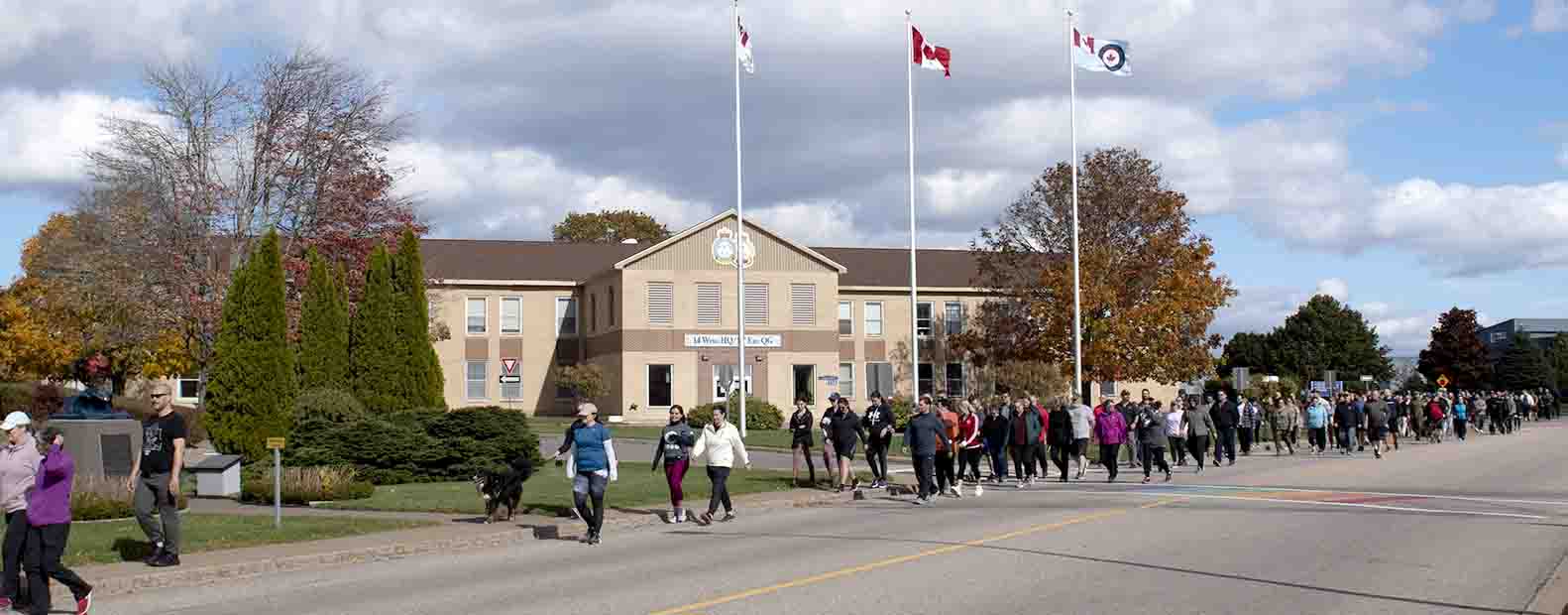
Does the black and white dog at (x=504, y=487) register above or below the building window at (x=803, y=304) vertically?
below

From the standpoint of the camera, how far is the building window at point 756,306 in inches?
2254

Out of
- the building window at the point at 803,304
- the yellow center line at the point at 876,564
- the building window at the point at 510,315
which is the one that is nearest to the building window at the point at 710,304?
the building window at the point at 803,304

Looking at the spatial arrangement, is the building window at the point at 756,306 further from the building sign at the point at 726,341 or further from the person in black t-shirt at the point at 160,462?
the person in black t-shirt at the point at 160,462

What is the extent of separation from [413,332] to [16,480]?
21.6 meters

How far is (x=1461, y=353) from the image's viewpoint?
382 ft

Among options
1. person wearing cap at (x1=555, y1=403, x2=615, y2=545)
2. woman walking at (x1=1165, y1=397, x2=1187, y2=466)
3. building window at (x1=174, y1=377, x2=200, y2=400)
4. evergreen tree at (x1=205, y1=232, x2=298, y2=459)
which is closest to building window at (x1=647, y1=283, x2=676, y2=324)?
building window at (x1=174, y1=377, x2=200, y2=400)

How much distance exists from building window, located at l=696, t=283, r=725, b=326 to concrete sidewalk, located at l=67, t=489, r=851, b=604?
1377 inches

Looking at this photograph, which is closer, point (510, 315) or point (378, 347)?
point (378, 347)

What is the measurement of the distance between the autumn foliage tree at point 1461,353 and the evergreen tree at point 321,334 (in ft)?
343

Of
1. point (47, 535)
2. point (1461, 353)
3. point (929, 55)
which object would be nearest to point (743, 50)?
point (929, 55)

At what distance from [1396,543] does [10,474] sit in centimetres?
1329

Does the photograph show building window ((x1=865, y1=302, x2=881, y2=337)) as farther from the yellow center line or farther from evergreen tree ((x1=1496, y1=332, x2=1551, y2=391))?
evergreen tree ((x1=1496, y1=332, x2=1551, y2=391))

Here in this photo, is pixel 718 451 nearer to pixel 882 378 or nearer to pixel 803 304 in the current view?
pixel 882 378

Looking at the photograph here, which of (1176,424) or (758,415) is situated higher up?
(758,415)
